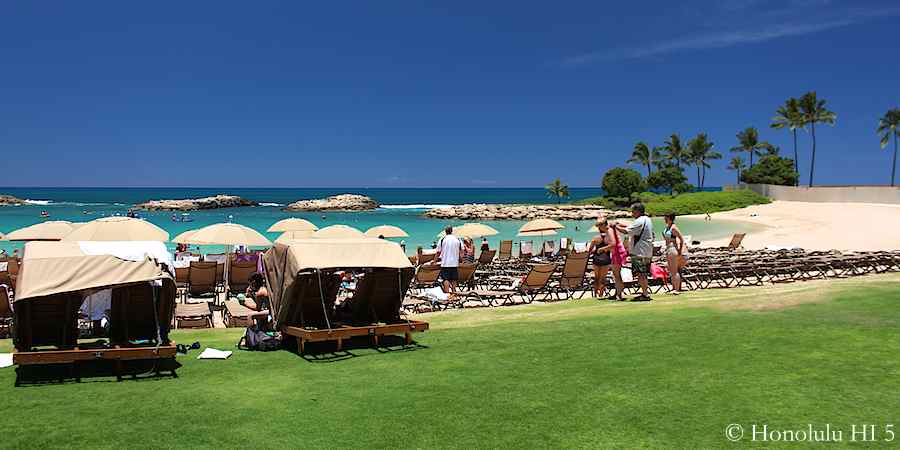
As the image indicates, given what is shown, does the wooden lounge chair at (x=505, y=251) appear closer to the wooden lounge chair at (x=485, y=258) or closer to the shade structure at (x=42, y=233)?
the wooden lounge chair at (x=485, y=258)

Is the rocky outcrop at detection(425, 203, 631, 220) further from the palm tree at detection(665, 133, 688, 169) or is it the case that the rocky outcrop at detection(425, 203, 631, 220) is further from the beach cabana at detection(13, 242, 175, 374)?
the beach cabana at detection(13, 242, 175, 374)

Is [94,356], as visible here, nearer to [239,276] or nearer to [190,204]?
[239,276]

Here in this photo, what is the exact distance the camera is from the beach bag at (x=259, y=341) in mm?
8227

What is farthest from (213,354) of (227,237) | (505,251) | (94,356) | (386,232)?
(505,251)

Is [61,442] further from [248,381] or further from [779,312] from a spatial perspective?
[779,312]

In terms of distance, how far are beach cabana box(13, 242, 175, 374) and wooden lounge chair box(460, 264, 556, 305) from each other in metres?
7.20

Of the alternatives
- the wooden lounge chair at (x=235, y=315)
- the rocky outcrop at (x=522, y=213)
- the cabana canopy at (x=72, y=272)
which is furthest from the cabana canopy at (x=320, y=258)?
the rocky outcrop at (x=522, y=213)

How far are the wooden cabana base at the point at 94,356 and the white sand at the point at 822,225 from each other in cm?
2595

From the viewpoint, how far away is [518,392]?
6.07 meters

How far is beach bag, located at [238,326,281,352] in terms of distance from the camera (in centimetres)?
823

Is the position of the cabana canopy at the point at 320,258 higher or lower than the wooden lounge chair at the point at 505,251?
higher

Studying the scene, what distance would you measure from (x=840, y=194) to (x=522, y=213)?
33.4 m

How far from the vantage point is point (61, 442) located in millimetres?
4832

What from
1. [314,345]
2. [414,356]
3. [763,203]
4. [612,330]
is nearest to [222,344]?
[314,345]
